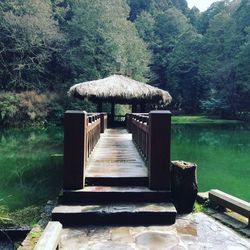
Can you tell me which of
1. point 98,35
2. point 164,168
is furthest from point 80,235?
point 98,35

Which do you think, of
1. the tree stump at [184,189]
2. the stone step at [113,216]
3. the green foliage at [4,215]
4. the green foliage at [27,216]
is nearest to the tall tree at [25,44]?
the green foliage at [27,216]

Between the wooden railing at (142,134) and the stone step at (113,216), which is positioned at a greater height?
the wooden railing at (142,134)

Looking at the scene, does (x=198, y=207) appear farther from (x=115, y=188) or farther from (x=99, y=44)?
(x=99, y=44)

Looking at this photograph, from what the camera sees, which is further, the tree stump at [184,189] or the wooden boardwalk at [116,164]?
the wooden boardwalk at [116,164]

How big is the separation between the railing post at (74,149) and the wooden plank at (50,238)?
4.31ft

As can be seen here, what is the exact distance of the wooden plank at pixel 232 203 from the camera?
455 centimetres

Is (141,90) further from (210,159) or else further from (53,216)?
(53,216)

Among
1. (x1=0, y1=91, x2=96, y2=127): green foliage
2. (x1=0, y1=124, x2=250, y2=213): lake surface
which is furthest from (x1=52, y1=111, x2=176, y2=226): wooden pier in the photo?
(x1=0, y1=91, x2=96, y2=127): green foliage

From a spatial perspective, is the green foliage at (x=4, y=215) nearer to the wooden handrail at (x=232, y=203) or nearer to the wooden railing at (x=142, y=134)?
the wooden railing at (x=142, y=134)

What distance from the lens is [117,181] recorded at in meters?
5.24

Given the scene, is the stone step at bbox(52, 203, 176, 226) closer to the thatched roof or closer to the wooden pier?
the wooden pier

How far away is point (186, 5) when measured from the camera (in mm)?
61594

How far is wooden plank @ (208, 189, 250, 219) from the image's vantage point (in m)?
4.55

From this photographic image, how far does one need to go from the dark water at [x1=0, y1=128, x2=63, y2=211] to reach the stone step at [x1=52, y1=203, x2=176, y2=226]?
0.85 metres
